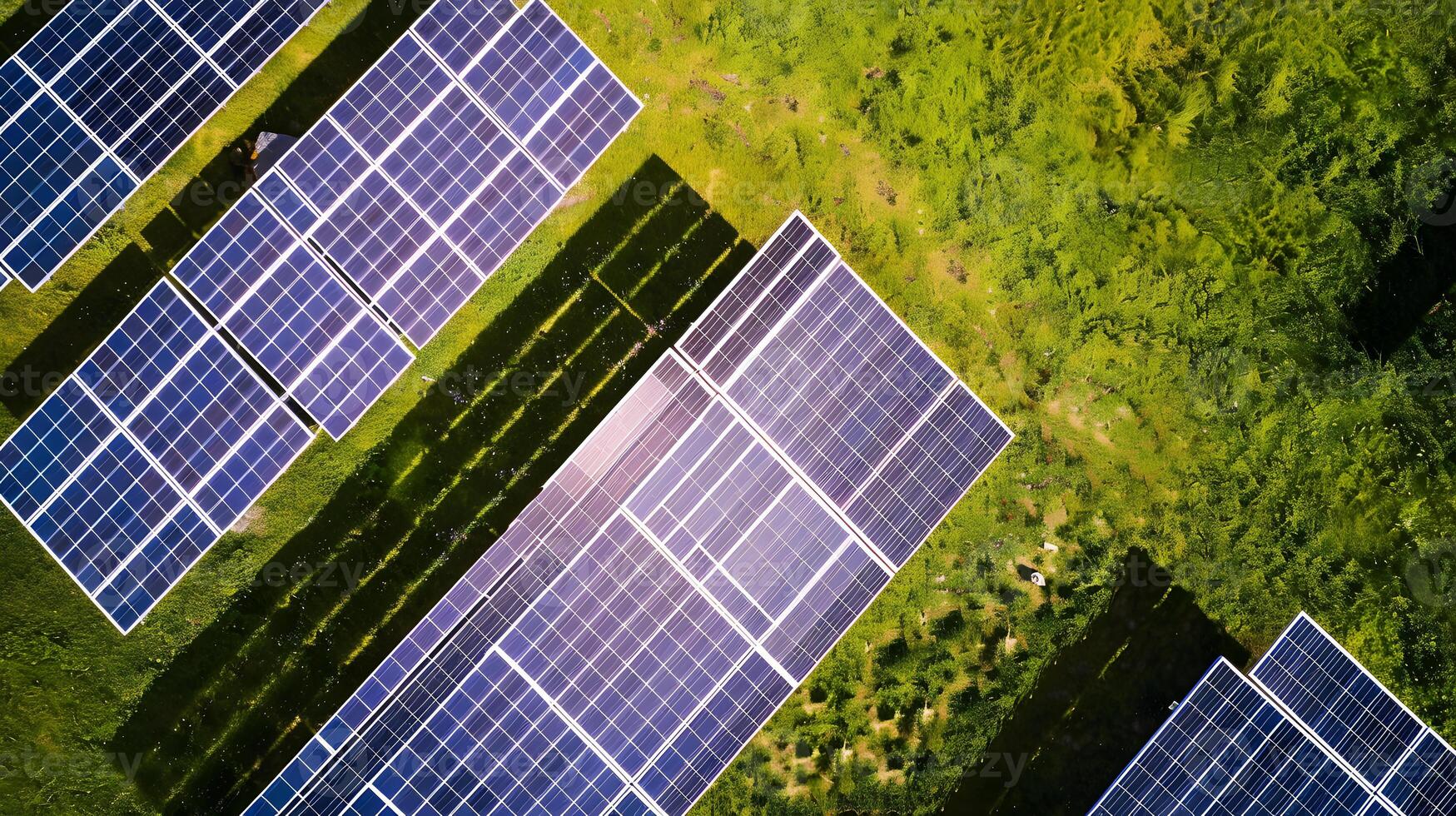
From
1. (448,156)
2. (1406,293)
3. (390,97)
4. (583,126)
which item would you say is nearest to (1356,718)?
(1406,293)

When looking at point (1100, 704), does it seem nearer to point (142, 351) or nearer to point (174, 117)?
point (142, 351)

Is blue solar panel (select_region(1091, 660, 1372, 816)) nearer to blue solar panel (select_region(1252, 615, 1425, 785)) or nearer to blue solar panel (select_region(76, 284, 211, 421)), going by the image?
blue solar panel (select_region(1252, 615, 1425, 785))

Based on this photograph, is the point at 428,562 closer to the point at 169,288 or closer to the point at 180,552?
the point at 180,552

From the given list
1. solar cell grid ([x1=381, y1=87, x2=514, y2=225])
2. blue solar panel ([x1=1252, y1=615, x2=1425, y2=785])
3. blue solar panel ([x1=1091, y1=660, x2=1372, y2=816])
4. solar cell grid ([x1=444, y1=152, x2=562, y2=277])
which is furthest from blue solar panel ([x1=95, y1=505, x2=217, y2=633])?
blue solar panel ([x1=1252, y1=615, x2=1425, y2=785])

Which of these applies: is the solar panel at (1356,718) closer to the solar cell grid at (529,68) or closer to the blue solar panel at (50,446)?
the solar cell grid at (529,68)

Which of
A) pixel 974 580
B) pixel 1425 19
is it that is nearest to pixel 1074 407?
pixel 974 580
